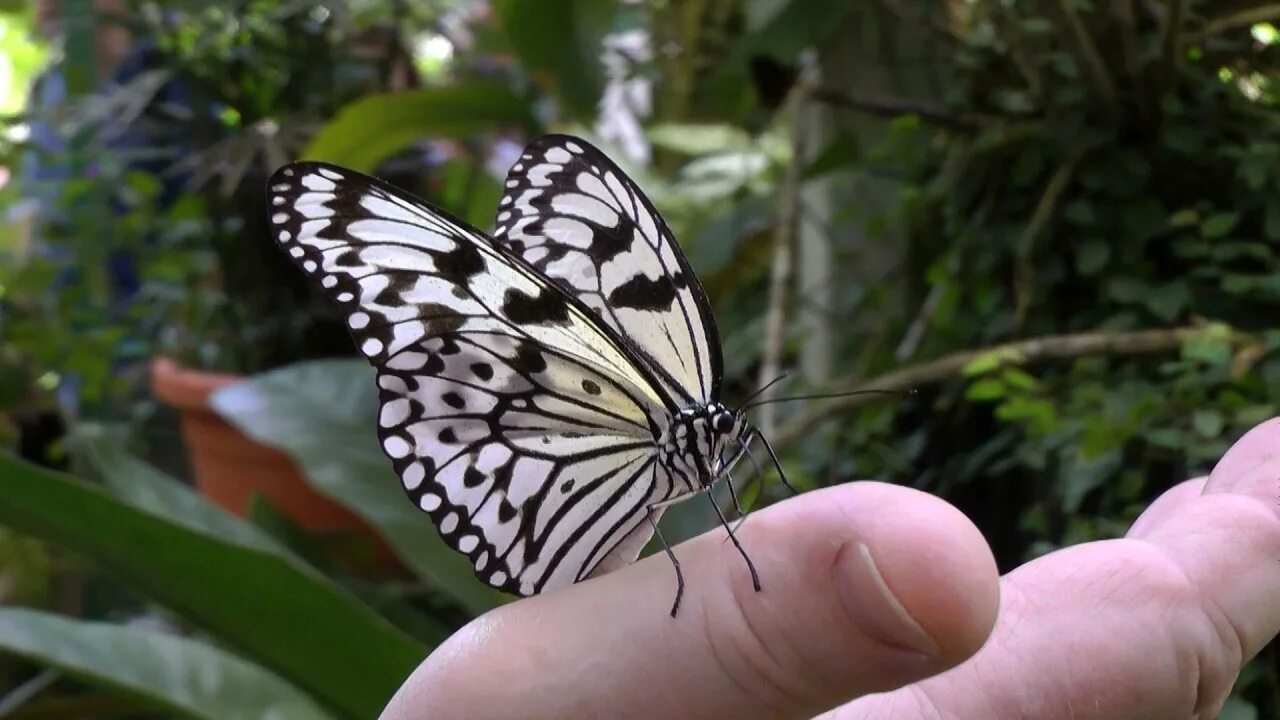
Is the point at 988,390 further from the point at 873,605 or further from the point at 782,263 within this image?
the point at 873,605

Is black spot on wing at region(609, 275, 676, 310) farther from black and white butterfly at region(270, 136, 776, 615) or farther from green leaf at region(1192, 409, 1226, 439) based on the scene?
green leaf at region(1192, 409, 1226, 439)

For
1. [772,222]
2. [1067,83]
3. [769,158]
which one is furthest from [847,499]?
[769,158]

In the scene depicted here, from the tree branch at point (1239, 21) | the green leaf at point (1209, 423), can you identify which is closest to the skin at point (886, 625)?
the green leaf at point (1209, 423)

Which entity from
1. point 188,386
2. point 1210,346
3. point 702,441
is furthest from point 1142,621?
point 188,386

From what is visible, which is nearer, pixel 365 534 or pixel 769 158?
pixel 365 534

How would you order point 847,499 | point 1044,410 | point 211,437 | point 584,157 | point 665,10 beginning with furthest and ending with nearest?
point 665,10
point 211,437
point 1044,410
point 584,157
point 847,499

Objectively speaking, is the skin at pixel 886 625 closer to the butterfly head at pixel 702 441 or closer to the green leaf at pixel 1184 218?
the butterfly head at pixel 702 441

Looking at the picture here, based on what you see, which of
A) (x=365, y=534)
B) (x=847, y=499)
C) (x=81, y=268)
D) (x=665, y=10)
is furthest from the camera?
(x=665, y=10)

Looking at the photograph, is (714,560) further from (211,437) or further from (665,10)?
(665,10)
